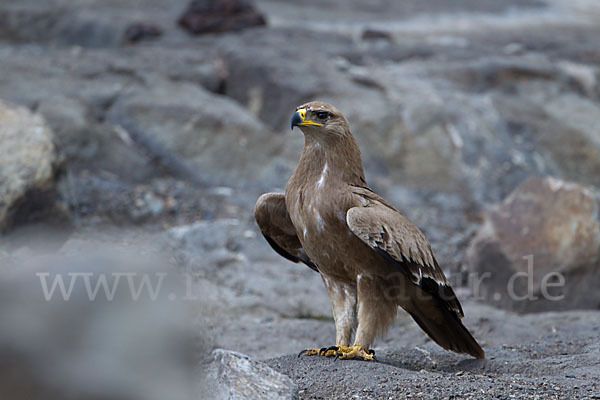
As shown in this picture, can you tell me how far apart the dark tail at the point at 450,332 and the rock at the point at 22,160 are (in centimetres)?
395

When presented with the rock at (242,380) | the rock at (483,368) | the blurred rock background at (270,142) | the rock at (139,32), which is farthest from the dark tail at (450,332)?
the rock at (139,32)

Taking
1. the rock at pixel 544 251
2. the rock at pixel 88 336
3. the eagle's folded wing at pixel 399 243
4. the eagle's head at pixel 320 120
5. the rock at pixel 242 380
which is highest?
the eagle's head at pixel 320 120

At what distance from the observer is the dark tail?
14.4ft

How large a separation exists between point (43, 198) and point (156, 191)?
203cm

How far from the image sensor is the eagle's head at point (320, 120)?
4.09m

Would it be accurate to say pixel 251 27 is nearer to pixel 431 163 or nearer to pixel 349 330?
pixel 431 163

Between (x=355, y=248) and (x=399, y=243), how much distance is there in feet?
0.87

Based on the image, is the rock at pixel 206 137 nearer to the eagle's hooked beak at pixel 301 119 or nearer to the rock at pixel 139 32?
the rock at pixel 139 32

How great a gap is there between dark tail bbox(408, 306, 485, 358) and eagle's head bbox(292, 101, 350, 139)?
4.21 feet

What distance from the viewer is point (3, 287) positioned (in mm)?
2080

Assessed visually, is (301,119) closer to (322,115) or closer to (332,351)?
(322,115)

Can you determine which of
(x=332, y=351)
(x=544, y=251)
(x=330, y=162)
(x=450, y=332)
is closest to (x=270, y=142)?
(x=544, y=251)

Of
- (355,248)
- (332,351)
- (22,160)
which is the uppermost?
(355,248)

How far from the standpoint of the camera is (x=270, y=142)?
31.2ft
